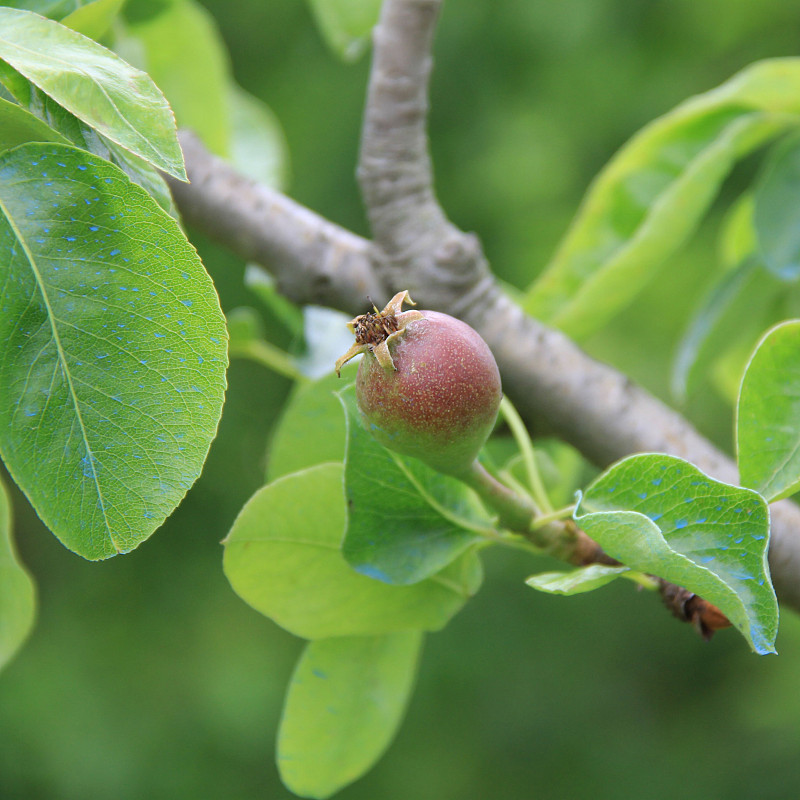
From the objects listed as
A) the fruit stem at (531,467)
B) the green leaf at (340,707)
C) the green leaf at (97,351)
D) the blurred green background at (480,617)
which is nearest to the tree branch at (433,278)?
the fruit stem at (531,467)

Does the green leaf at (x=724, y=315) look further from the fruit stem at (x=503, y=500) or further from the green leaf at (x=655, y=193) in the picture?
the fruit stem at (x=503, y=500)

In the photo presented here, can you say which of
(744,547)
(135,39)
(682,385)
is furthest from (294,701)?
(135,39)

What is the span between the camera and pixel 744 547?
1.16ft

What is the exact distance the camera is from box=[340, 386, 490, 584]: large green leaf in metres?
0.43

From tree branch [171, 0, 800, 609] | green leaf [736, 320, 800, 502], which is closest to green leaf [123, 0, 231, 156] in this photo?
tree branch [171, 0, 800, 609]

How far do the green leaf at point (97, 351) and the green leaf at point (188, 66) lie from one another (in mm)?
568

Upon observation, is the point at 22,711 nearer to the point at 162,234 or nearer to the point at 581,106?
the point at 581,106

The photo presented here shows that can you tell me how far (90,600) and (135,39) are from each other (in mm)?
2313

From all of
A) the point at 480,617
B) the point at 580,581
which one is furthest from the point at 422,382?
the point at 480,617

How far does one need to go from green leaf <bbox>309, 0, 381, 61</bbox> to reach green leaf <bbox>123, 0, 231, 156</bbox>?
15 cm

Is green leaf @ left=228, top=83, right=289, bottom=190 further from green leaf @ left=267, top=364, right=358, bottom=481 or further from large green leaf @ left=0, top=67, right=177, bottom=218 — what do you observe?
large green leaf @ left=0, top=67, right=177, bottom=218

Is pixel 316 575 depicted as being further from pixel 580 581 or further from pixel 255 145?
pixel 255 145

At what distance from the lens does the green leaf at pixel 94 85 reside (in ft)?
1.01

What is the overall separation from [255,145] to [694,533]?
0.83 m
